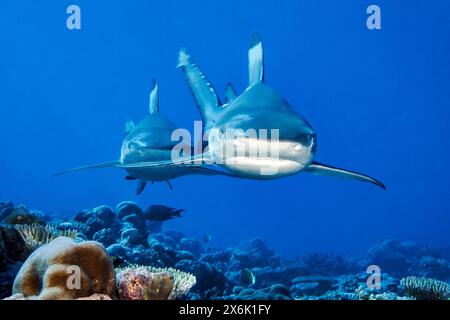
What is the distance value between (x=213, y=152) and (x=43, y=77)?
584 feet

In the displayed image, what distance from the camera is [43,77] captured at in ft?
528

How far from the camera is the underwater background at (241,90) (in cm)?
10888

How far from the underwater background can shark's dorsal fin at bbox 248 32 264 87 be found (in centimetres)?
8092

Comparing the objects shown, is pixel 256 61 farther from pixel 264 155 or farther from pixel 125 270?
pixel 125 270

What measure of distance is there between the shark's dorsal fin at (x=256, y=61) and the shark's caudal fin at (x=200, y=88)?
0.90 metres

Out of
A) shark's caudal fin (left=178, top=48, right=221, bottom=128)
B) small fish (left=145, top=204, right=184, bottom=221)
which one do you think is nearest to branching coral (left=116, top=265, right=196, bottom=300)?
shark's caudal fin (left=178, top=48, right=221, bottom=128)

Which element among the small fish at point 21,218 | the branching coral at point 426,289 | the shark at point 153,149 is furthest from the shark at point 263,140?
the small fish at point 21,218

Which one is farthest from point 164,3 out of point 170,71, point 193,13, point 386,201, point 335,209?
point 386,201

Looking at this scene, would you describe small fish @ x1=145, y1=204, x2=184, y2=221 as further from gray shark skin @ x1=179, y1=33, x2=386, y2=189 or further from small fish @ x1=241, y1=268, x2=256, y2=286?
gray shark skin @ x1=179, y1=33, x2=386, y2=189

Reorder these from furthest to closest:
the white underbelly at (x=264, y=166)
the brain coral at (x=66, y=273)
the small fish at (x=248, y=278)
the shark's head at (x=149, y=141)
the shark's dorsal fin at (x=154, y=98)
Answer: the small fish at (x=248, y=278) < the shark's dorsal fin at (x=154, y=98) < the shark's head at (x=149, y=141) < the white underbelly at (x=264, y=166) < the brain coral at (x=66, y=273)

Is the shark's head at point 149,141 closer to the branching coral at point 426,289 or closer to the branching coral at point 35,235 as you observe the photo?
the branching coral at point 35,235

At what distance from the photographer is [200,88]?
7230 millimetres

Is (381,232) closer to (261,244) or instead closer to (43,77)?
(261,244)

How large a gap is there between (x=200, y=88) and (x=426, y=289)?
5926 millimetres
